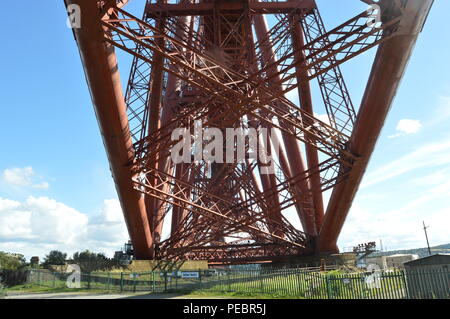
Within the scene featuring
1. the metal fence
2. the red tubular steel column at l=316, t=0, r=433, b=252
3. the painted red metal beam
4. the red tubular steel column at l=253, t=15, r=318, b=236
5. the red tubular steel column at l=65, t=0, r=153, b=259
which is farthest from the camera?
the red tubular steel column at l=253, t=15, r=318, b=236

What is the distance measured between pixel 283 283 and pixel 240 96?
805 cm

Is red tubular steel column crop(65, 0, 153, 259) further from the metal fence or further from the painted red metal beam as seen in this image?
the painted red metal beam

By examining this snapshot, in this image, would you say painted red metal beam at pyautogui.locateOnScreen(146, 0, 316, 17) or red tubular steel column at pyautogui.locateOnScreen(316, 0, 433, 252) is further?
painted red metal beam at pyautogui.locateOnScreen(146, 0, 316, 17)

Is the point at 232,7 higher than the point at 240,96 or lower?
higher

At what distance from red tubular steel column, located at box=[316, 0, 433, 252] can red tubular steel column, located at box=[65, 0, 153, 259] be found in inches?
338

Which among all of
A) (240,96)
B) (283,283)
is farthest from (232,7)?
(283,283)

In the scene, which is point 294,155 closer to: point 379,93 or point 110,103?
point 379,93

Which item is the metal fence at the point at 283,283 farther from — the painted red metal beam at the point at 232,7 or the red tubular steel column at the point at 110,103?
the painted red metal beam at the point at 232,7

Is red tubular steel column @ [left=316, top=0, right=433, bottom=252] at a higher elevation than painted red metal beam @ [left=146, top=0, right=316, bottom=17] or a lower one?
lower

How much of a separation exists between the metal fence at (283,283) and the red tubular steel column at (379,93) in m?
3.69

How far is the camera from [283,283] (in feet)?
48.6

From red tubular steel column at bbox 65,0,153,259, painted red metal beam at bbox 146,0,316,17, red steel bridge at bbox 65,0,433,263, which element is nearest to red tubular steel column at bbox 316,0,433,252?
red steel bridge at bbox 65,0,433,263

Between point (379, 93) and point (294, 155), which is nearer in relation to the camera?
point (379, 93)

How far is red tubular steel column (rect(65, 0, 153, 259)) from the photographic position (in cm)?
1022
